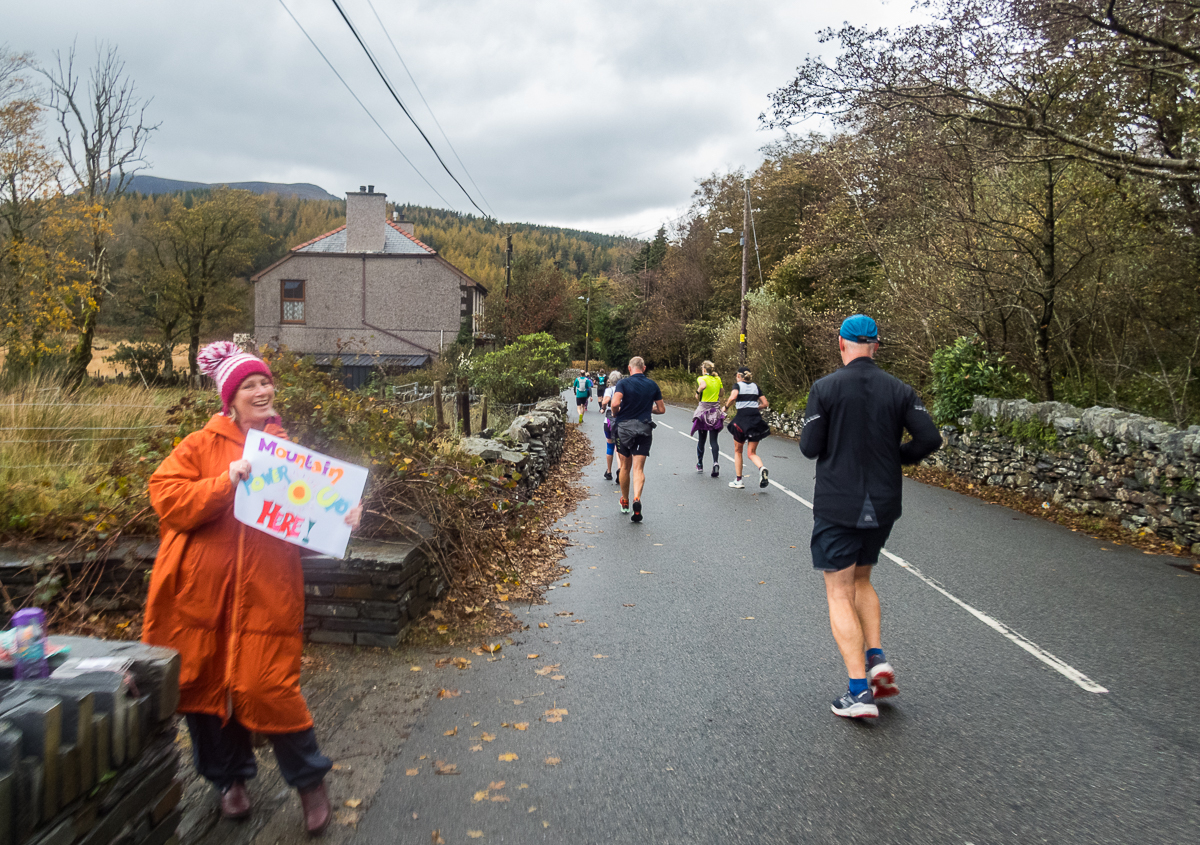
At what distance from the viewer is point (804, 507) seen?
1127 centimetres

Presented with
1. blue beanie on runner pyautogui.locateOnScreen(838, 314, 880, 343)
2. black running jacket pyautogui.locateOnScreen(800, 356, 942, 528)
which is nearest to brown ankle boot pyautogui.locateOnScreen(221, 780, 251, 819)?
black running jacket pyautogui.locateOnScreen(800, 356, 942, 528)

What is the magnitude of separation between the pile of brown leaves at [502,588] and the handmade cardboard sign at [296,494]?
2.34 meters

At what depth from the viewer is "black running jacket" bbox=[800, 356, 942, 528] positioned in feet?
14.2

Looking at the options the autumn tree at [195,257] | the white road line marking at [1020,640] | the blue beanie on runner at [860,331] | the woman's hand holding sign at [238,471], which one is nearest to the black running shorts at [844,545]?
the blue beanie on runner at [860,331]

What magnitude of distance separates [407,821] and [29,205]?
32225 millimetres

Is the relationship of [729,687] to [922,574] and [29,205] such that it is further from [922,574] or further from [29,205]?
[29,205]

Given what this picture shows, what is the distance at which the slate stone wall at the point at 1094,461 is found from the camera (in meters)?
9.34

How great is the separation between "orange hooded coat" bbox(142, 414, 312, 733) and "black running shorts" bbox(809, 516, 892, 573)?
284cm

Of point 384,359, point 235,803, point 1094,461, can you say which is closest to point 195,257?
point 384,359

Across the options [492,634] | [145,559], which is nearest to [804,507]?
[492,634]

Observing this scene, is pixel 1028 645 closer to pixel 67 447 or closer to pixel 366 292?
pixel 67 447

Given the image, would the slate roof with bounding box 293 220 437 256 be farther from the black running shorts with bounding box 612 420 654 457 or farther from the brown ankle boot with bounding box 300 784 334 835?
the brown ankle boot with bounding box 300 784 334 835

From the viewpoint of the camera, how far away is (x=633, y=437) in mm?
Result: 10062

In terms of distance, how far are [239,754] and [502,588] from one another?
142 inches
